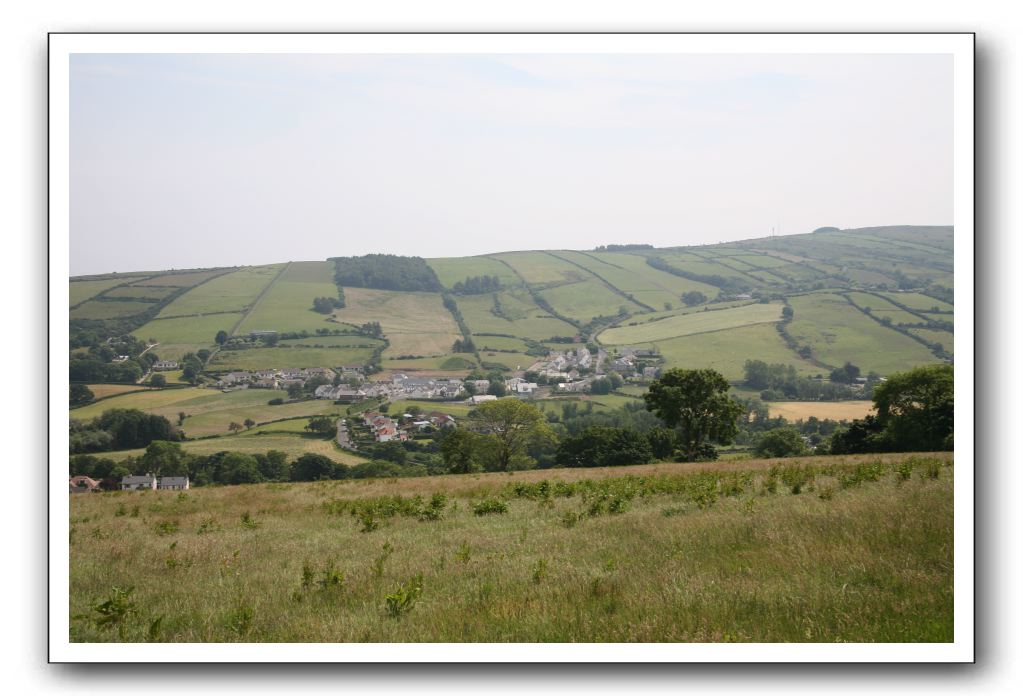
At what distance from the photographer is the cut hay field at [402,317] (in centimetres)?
5906

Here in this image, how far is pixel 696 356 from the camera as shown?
60.1 metres

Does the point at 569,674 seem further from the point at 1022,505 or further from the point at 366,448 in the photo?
the point at 366,448

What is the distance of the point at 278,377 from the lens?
50156 millimetres

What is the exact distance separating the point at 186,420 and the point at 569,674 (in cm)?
3358

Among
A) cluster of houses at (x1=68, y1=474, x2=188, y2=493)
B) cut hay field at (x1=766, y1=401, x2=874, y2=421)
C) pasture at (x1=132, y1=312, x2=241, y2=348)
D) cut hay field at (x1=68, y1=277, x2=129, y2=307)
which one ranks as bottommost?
cluster of houses at (x1=68, y1=474, x2=188, y2=493)

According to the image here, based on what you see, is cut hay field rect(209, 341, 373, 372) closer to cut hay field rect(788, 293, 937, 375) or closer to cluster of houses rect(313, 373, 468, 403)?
cluster of houses rect(313, 373, 468, 403)

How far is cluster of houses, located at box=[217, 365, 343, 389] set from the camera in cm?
4572

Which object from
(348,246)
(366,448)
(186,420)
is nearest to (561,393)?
(366,448)

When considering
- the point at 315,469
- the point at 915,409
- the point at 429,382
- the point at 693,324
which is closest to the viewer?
the point at 915,409

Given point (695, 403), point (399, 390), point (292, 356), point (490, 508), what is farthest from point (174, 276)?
point (292, 356)

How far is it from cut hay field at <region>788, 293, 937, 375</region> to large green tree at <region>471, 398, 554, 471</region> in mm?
16256

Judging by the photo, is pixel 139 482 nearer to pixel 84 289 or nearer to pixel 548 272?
pixel 84 289

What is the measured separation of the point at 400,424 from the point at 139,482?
23205 millimetres

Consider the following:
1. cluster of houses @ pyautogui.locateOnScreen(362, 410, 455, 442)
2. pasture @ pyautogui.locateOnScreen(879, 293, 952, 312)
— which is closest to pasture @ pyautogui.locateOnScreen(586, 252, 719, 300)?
pasture @ pyautogui.locateOnScreen(879, 293, 952, 312)
